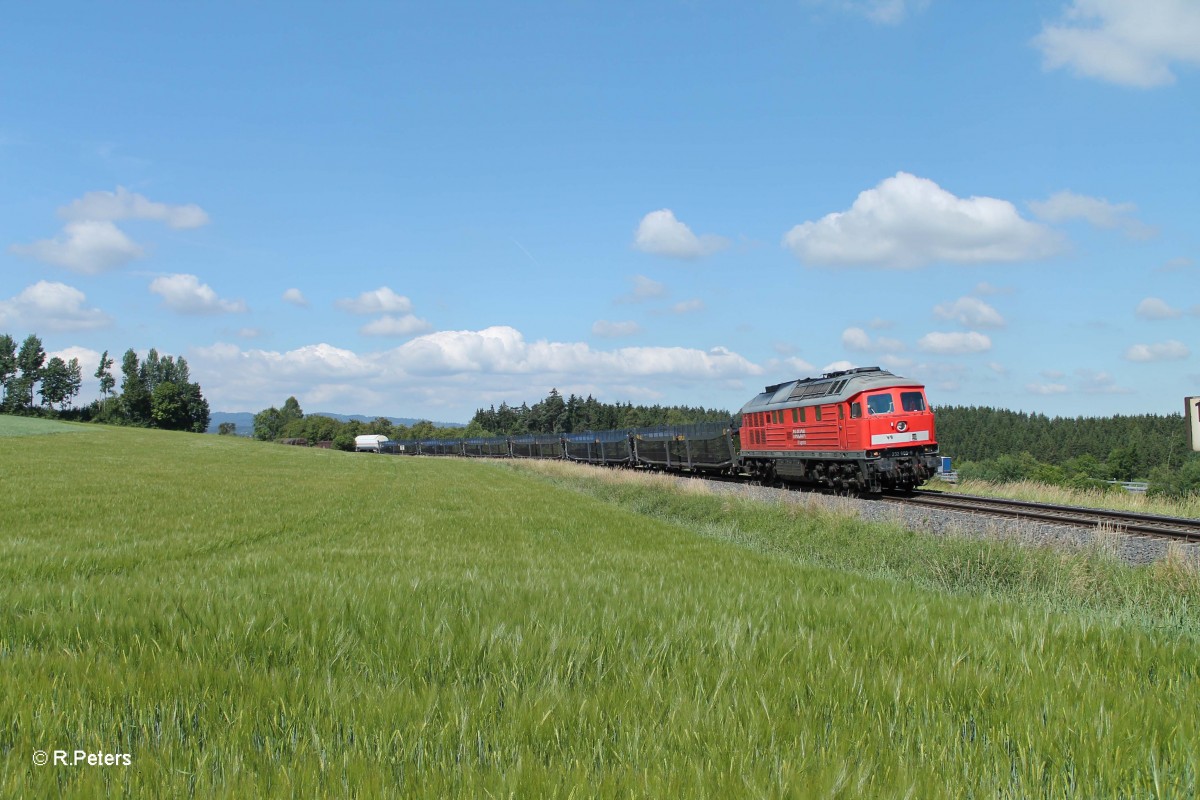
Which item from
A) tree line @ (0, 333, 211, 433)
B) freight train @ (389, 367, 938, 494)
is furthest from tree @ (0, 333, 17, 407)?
freight train @ (389, 367, 938, 494)

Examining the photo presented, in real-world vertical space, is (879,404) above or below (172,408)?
below

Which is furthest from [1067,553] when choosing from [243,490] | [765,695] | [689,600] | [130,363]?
[130,363]

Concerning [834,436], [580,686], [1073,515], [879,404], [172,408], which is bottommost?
[1073,515]

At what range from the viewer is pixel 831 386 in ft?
97.5

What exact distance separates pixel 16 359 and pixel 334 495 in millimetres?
169739

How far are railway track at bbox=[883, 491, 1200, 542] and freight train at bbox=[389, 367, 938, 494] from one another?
1451 mm

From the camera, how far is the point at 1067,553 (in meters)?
11.5

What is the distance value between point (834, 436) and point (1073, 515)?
31.2 ft

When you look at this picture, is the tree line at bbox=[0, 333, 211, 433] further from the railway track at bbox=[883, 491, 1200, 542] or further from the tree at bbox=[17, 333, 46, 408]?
the railway track at bbox=[883, 491, 1200, 542]

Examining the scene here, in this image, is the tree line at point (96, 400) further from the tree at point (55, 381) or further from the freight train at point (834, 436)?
the freight train at point (834, 436)

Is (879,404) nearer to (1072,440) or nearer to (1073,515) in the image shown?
(1073,515)

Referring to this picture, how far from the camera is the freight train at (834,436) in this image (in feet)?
88.3

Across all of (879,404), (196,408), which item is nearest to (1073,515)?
(879,404)

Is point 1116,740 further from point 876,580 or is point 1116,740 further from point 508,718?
point 876,580
